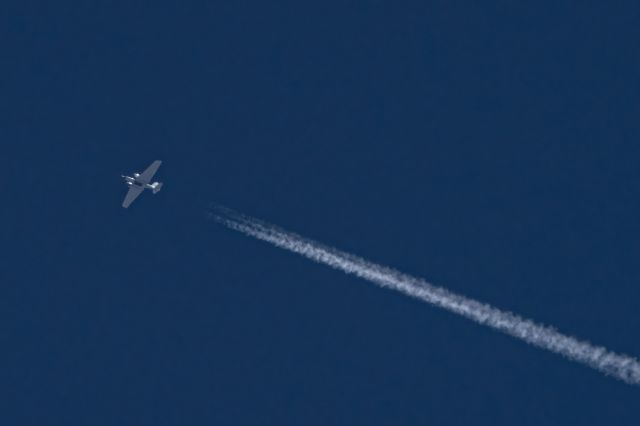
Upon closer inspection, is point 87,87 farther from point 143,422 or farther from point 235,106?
point 143,422

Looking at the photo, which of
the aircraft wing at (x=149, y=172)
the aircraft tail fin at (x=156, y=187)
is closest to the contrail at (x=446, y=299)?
the aircraft tail fin at (x=156, y=187)

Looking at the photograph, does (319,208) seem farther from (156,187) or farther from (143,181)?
(143,181)

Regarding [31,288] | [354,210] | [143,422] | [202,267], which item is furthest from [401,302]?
[31,288]

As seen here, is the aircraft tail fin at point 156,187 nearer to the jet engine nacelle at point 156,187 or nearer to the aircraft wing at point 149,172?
the jet engine nacelle at point 156,187

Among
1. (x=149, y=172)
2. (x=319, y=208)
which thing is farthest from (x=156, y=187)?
(x=319, y=208)

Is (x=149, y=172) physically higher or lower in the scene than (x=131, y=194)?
higher

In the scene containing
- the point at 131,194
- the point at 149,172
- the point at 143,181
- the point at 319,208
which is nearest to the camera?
the point at 319,208

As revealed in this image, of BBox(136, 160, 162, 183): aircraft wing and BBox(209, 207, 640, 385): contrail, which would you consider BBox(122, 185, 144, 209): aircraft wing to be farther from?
BBox(209, 207, 640, 385): contrail
